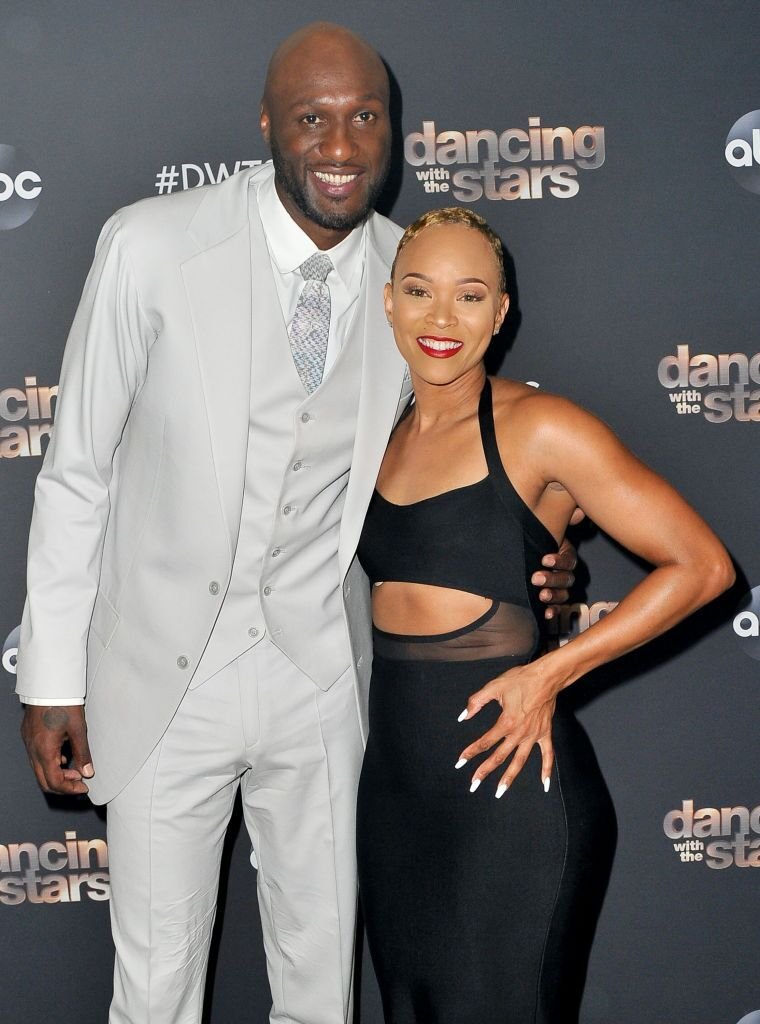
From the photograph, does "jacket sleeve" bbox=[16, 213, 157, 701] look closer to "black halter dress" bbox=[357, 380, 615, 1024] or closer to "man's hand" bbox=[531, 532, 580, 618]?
"black halter dress" bbox=[357, 380, 615, 1024]

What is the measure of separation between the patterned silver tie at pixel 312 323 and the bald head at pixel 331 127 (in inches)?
3.3

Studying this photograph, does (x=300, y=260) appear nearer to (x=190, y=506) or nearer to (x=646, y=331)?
(x=190, y=506)

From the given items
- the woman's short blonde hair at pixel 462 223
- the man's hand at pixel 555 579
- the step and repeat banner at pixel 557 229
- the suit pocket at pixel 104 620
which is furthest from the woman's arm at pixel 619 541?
the step and repeat banner at pixel 557 229

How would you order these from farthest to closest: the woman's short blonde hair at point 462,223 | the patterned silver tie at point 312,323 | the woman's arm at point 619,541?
the patterned silver tie at point 312,323, the woman's short blonde hair at point 462,223, the woman's arm at point 619,541

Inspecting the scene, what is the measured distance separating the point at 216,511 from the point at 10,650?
3.27ft

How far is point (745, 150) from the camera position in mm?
2588

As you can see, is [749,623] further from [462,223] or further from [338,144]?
[338,144]

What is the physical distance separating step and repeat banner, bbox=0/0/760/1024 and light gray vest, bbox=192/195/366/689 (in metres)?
0.64

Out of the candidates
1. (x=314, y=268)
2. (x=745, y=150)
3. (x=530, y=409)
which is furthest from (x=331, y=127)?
(x=745, y=150)

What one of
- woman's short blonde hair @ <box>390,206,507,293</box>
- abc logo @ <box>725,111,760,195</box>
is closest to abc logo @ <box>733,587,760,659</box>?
abc logo @ <box>725,111,760,195</box>

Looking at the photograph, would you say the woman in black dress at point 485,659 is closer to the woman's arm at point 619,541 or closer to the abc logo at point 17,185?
the woman's arm at point 619,541

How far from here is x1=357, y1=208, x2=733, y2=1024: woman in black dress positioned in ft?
6.00

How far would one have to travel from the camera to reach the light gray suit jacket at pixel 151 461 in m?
1.95

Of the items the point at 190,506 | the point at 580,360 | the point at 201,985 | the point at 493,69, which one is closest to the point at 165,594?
the point at 190,506
